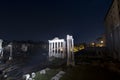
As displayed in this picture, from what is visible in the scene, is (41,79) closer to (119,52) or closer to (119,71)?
(119,71)

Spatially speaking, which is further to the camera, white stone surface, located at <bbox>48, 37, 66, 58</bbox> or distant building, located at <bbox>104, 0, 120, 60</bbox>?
white stone surface, located at <bbox>48, 37, 66, 58</bbox>

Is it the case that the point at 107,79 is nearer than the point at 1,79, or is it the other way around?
the point at 107,79

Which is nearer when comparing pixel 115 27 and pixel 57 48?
pixel 115 27

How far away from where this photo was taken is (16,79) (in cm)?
1523

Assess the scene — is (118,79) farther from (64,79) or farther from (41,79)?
(41,79)

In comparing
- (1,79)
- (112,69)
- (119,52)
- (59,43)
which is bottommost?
(1,79)

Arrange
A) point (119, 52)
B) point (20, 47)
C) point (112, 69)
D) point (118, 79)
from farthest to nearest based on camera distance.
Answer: point (20, 47) → point (119, 52) → point (112, 69) → point (118, 79)

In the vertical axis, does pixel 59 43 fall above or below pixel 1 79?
above

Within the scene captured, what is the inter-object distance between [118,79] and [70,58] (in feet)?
28.1

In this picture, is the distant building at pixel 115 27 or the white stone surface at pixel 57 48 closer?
the distant building at pixel 115 27

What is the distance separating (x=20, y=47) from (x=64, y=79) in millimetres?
54654

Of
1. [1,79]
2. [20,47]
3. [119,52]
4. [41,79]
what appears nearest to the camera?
[41,79]

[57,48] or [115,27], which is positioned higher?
[115,27]

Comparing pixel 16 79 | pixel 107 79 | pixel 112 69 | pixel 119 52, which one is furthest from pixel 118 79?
pixel 119 52
